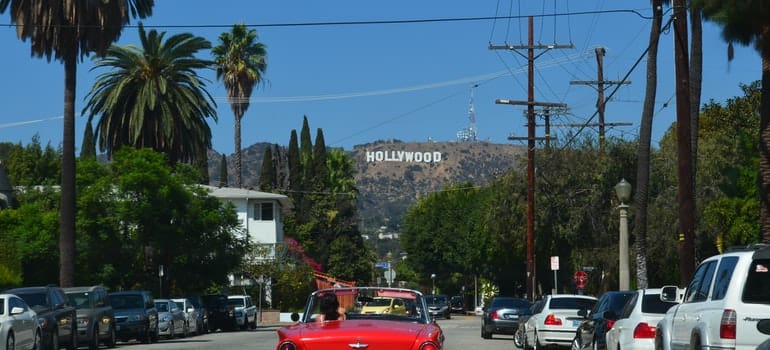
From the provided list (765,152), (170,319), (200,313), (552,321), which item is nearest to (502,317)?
(170,319)

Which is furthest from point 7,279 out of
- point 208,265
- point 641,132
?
point 641,132

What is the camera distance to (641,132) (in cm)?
3519

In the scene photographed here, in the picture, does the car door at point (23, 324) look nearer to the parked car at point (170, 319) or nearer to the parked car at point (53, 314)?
the parked car at point (53, 314)

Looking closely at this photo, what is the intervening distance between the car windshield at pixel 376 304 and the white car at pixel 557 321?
14.2 metres

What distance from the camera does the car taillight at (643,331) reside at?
18.3 meters

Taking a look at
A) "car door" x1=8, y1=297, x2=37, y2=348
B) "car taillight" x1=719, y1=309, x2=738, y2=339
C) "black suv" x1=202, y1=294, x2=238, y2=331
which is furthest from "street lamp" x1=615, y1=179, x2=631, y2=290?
"car taillight" x1=719, y1=309, x2=738, y2=339

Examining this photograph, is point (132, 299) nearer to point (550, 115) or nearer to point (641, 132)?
point (641, 132)

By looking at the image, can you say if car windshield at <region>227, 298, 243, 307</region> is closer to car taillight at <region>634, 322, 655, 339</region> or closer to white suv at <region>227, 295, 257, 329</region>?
white suv at <region>227, 295, 257, 329</region>

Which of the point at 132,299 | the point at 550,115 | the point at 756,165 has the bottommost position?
the point at 132,299

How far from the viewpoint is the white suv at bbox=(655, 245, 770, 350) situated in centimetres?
1252

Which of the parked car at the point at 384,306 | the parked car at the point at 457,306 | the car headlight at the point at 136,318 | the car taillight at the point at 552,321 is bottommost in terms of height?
the parked car at the point at 457,306

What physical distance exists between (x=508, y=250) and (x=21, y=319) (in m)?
41.3

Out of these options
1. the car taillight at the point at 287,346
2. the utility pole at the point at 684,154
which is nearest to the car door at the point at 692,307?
the car taillight at the point at 287,346

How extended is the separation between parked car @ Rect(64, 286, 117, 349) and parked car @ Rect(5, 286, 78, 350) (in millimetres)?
1086
